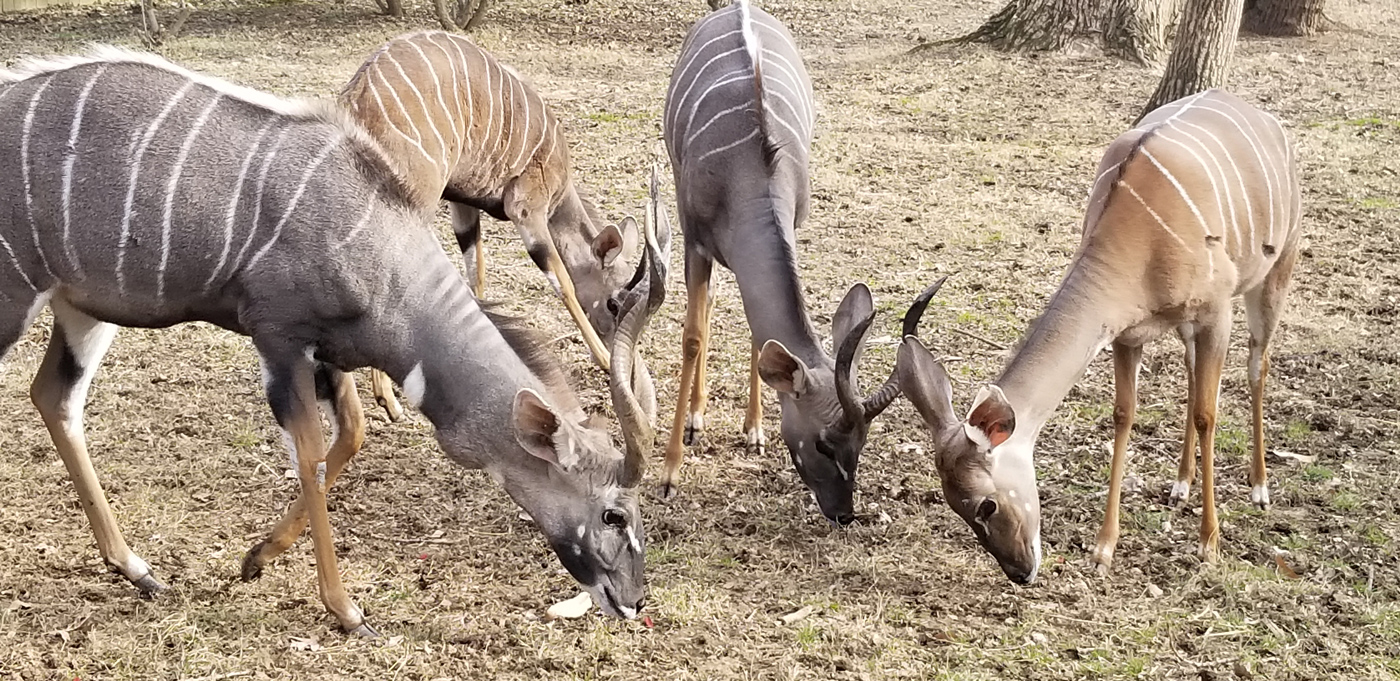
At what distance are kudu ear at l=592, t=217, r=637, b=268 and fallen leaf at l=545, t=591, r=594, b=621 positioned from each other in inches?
85.6

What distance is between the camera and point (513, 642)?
3592 mm

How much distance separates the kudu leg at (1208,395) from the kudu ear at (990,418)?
88 cm

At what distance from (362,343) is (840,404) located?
1.49 m

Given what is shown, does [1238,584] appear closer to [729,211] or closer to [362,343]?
[729,211]

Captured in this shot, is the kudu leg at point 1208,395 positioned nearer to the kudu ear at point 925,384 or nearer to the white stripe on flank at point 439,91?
the kudu ear at point 925,384

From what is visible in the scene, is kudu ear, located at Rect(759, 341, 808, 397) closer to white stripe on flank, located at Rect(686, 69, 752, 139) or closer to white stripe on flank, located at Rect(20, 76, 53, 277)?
white stripe on flank, located at Rect(686, 69, 752, 139)

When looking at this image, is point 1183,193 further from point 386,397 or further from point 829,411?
point 386,397

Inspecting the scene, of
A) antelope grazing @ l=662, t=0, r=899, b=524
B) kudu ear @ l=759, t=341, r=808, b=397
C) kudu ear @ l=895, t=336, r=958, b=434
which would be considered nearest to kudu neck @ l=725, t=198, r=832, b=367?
antelope grazing @ l=662, t=0, r=899, b=524

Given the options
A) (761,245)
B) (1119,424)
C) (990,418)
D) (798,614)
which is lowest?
(798,614)

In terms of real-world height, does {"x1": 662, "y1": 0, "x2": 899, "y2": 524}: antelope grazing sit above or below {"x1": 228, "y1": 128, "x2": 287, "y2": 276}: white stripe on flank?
below

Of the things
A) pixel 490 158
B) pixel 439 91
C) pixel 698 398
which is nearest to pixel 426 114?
pixel 439 91

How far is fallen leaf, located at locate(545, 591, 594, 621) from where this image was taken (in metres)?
3.71

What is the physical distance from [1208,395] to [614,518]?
1971mm

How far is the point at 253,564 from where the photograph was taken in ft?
12.5
